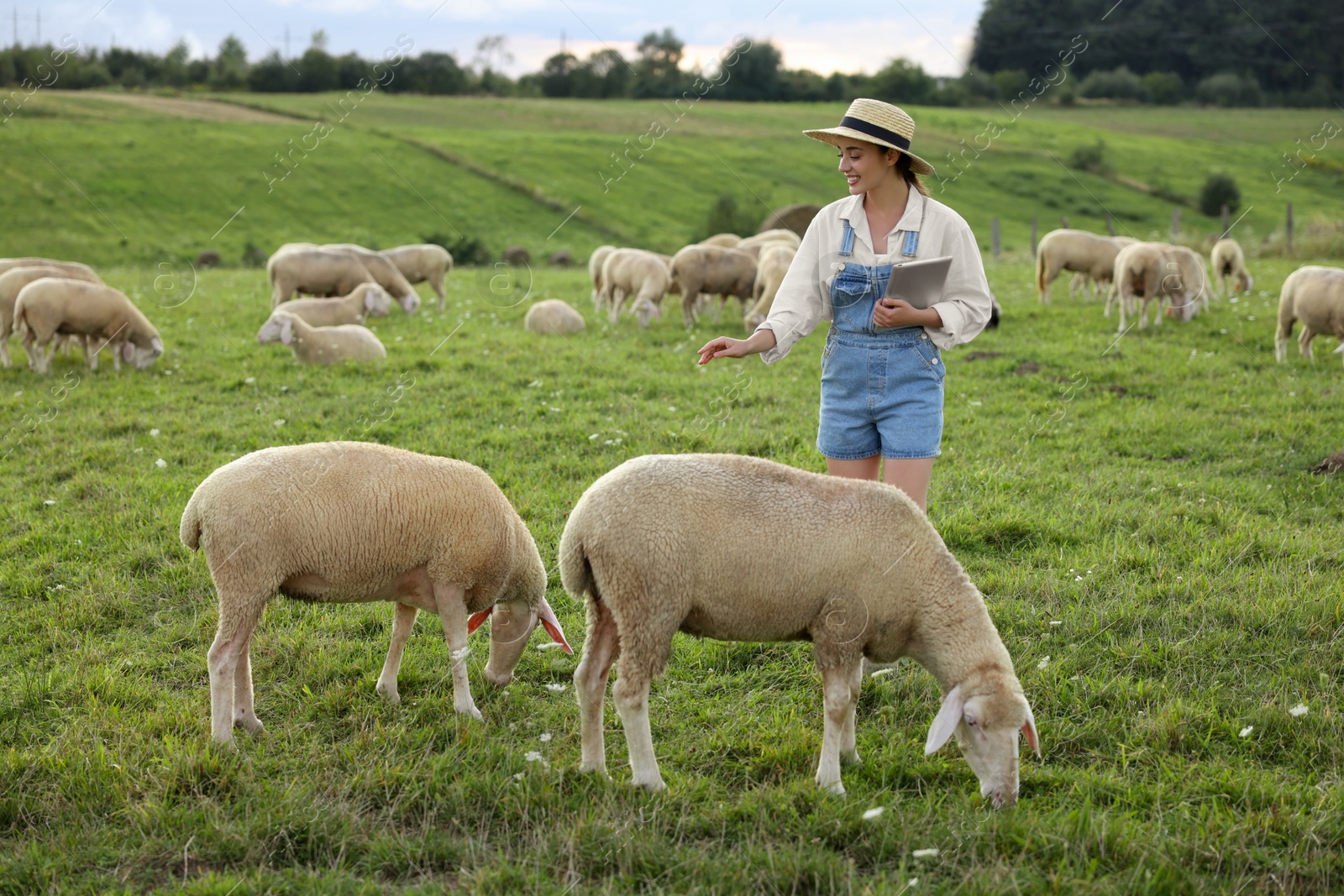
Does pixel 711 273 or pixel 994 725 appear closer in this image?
pixel 994 725

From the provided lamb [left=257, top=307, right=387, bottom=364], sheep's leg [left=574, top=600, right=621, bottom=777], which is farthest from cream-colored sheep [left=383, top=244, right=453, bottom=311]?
sheep's leg [left=574, top=600, right=621, bottom=777]

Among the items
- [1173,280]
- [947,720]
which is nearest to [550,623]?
[947,720]

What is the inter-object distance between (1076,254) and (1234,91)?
203 ft

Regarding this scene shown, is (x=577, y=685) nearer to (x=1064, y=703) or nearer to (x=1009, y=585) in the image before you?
(x=1064, y=703)

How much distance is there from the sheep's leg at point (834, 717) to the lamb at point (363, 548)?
138 cm

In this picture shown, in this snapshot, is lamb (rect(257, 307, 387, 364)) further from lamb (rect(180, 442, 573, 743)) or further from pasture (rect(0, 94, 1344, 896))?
lamb (rect(180, 442, 573, 743))

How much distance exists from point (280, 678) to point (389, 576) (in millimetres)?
929

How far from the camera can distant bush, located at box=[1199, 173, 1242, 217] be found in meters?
44.9

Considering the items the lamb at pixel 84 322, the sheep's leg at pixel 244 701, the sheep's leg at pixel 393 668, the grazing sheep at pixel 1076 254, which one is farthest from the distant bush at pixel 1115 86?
the sheep's leg at pixel 244 701

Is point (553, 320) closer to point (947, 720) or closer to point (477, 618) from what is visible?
point (477, 618)

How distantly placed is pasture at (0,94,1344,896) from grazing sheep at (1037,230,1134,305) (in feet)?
20.0

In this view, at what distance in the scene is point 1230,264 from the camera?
1855 centimetres

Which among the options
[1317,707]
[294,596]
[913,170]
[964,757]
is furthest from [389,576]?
[1317,707]

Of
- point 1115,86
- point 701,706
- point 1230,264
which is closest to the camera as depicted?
point 701,706
